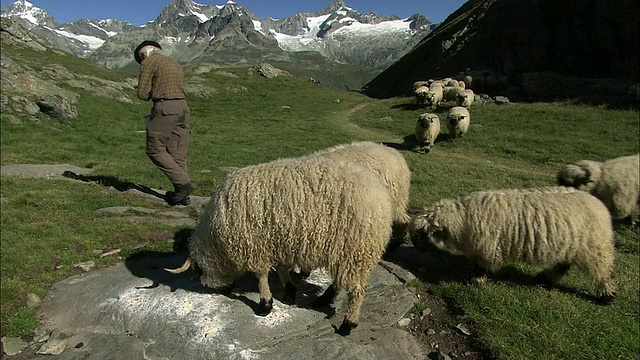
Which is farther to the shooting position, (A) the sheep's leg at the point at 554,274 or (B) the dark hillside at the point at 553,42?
(B) the dark hillside at the point at 553,42

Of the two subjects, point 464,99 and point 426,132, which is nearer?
point 426,132

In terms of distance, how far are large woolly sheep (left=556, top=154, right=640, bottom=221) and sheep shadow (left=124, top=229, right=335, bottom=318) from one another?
8116 mm

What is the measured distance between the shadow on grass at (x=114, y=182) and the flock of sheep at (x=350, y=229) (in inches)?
250

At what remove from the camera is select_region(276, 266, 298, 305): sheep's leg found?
6.16 metres

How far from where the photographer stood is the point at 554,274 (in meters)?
7.25

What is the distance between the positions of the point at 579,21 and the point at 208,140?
33.9 metres

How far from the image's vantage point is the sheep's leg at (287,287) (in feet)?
20.2

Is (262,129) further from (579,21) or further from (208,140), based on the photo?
(579,21)

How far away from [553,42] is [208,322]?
4222cm

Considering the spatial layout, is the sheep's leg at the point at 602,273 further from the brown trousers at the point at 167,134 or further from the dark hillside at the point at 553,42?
the dark hillside at the point at 553,42

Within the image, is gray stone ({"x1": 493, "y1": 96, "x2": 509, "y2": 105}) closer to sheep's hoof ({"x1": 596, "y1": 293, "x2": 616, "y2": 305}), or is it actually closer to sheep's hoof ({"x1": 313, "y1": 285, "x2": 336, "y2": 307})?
sheep's hoof ({"x1": 596, "y1": 293, "x2": 616, "y2": 305})

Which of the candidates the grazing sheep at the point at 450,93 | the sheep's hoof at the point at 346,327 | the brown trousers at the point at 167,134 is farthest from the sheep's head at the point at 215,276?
the grazing sheep at the point at 450,93

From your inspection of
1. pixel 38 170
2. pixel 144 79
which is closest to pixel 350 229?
pixel 144 79

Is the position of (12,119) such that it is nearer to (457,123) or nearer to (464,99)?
(457,123)
